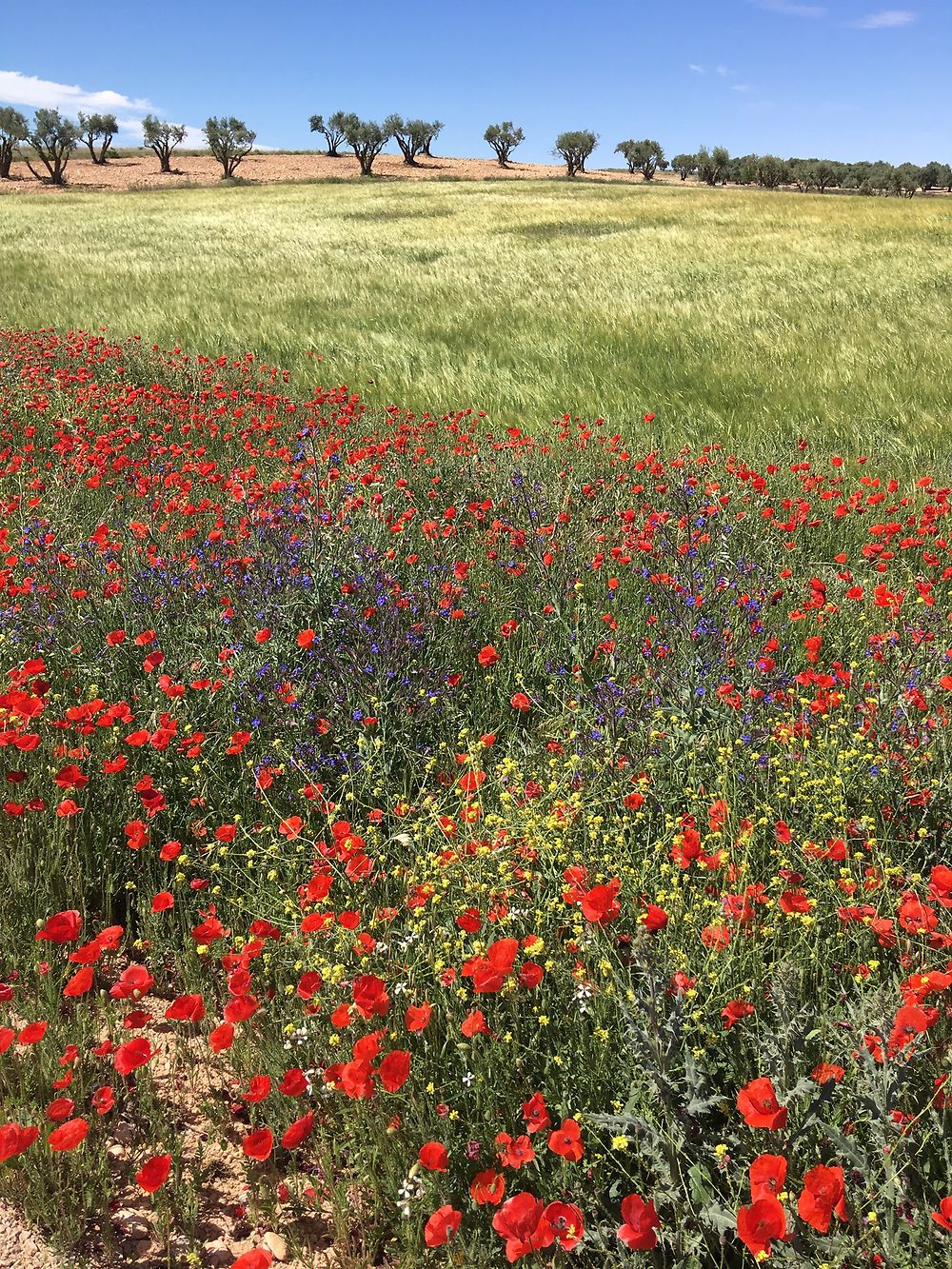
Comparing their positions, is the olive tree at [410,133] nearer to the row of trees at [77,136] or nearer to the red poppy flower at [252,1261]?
the row of trees at [77,136]

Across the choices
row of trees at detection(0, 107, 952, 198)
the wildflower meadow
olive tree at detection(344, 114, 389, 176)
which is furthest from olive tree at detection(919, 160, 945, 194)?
the wildflower meadow

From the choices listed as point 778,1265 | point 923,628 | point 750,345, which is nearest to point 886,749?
point 923,628

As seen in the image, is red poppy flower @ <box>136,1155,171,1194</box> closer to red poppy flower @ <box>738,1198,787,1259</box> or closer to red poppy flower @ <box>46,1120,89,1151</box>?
red poppy flower @ <box>46,1120,89,1151</box>

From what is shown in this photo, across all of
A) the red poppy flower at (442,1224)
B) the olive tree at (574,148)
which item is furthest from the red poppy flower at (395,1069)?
the olive tree at (574,148)

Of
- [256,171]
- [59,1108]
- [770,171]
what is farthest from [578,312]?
[770,171]

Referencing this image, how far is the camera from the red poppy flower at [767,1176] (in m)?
1.26

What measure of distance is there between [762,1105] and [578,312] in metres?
9.64

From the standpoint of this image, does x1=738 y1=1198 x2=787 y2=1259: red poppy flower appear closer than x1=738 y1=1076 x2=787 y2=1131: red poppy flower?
Yes

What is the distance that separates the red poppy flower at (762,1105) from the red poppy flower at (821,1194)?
83 millimetres

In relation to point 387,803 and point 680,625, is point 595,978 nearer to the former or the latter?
point 387,803

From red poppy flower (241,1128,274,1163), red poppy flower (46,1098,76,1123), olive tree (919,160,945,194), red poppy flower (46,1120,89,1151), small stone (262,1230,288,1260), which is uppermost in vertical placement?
olive tree (919,160,945,194)

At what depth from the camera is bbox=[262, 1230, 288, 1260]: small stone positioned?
169cm

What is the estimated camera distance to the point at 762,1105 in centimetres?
137

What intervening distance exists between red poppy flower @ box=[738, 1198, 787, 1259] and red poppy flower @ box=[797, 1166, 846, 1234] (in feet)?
0.16
